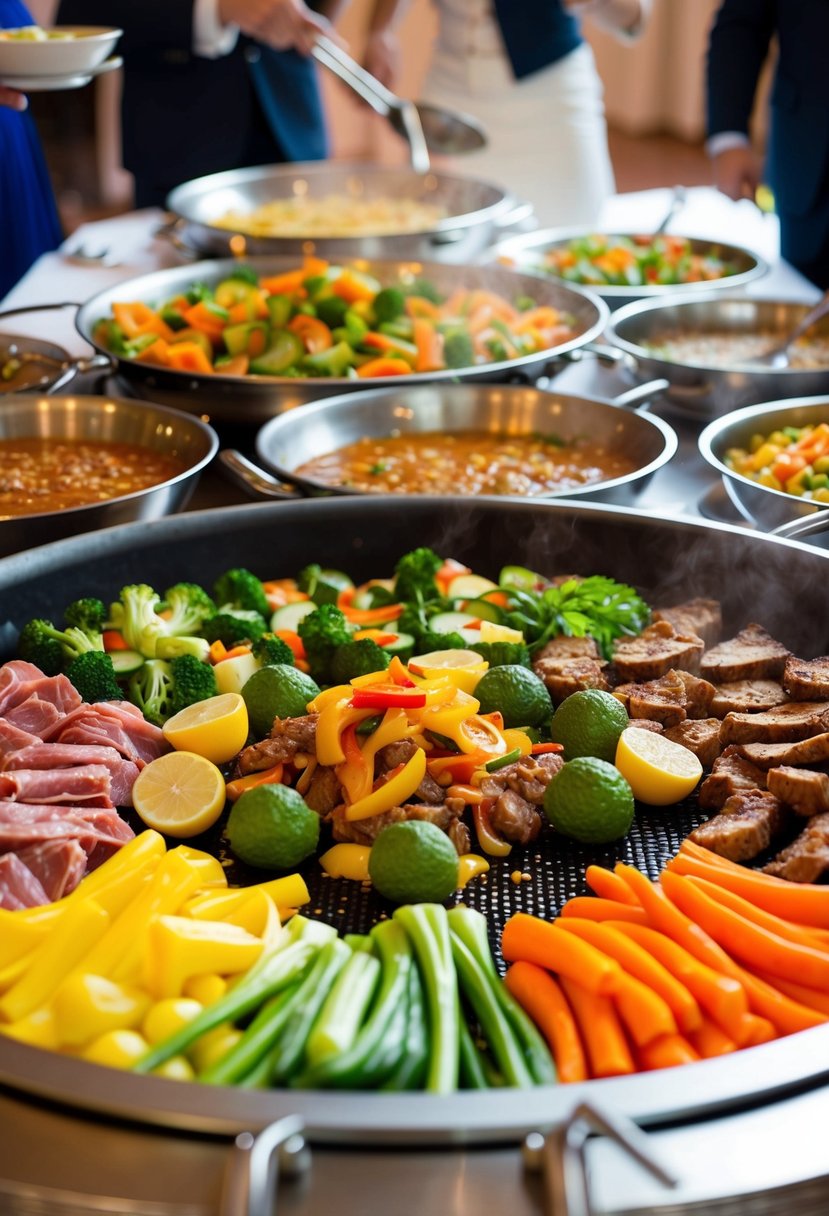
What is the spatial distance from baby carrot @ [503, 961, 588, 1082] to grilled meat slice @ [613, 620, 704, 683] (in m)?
0.74

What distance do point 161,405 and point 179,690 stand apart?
105cm

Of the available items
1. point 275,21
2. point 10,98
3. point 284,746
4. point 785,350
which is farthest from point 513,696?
point 275,21

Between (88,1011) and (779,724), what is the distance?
1098 millimetres

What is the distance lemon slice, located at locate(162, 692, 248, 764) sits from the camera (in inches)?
73.5

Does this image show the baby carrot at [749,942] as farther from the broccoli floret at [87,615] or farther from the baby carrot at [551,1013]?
the broccoli floret at [87,615]

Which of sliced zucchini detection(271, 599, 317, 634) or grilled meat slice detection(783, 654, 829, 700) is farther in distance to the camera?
sliced zucchini detection(271, 599, 317, 634)

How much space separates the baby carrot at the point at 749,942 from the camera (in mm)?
1360

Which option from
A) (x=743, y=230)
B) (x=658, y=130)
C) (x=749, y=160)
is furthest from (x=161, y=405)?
(x=658, y=130)

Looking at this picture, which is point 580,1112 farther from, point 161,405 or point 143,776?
point 161,405

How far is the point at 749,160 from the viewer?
174 inches

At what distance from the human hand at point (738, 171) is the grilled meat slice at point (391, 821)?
11.1ft

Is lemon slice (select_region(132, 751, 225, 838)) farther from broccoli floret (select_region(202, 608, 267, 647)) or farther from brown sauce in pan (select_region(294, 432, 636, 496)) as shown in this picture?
brown sauce in pan (select_region(294, 432, 636, 496))

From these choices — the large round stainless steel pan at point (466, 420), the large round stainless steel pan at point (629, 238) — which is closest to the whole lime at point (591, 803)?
the large round stainless steel pan at point (466, 420)

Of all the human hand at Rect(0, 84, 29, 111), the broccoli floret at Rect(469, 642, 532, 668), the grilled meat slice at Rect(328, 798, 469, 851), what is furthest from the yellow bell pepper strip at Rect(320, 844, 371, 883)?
the human hand at Rect(0, 84, 29, 111)
